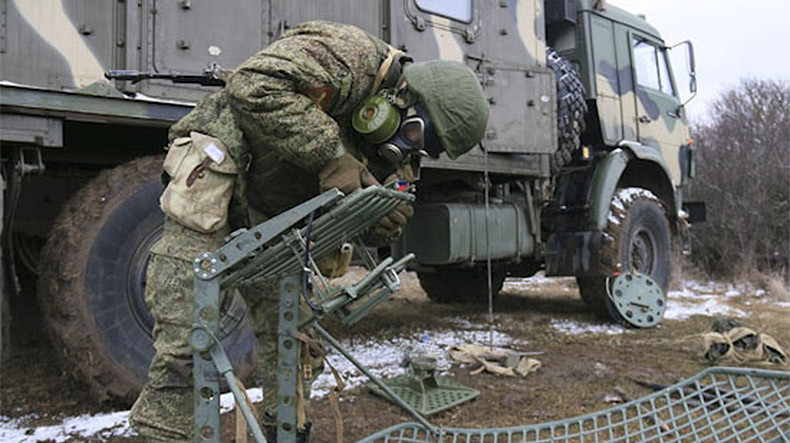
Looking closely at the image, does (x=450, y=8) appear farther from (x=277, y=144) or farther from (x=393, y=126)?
(x=277, y=144)

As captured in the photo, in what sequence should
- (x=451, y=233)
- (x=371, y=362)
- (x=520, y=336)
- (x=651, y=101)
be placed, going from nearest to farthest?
(x=371, y=362)
(x=451, y=233)
(x=520, y=336)
(x=651, y=101)

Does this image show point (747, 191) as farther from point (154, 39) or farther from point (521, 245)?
point (154, 39)

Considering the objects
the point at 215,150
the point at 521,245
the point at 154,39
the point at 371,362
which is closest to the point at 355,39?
the point at 215,150

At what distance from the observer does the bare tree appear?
1086 centimetres

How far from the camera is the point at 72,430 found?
2.73m

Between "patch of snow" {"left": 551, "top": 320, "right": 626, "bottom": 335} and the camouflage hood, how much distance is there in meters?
3.51

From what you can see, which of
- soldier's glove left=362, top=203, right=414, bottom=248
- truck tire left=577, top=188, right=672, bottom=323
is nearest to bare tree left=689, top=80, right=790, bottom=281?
truck tire left=577, top=188, right=672, bottom=323

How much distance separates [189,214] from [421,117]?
786 mm

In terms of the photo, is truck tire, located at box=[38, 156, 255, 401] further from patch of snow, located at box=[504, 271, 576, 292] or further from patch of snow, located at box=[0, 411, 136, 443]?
patch of snow, located at box=[504, 271, 576, 292]

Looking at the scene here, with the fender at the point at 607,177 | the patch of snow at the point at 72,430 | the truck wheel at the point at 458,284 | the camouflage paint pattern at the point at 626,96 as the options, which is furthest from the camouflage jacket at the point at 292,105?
the truck wheel at the point at 458,284

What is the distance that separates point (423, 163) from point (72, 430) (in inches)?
94.1

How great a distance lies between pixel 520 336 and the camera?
519 centimetres

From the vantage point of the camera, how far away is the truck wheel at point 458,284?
700 centimetres

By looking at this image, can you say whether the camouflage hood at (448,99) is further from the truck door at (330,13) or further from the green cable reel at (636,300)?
the green cable reel at (636,300)
